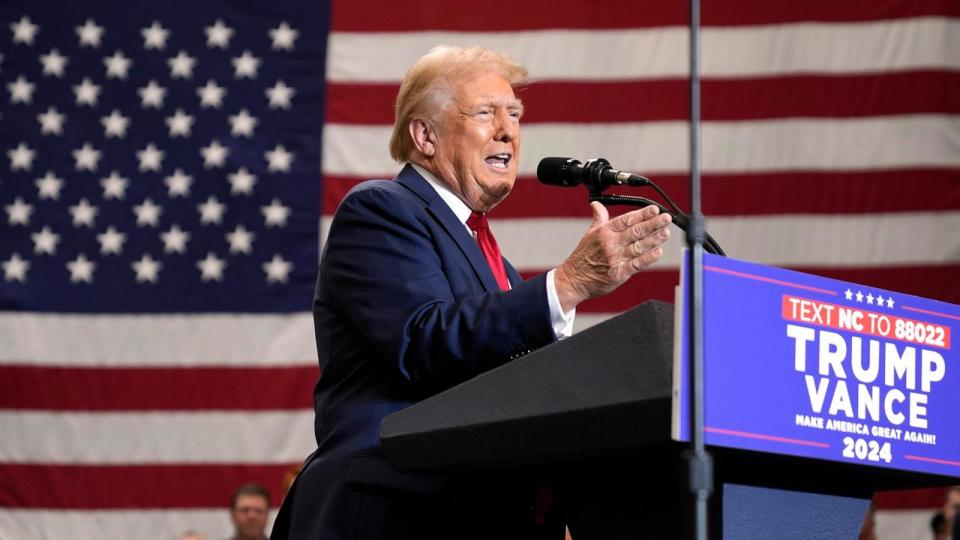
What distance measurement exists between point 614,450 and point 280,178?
5.20 m

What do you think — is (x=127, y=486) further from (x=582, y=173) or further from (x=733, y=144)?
(x=582, y=173)

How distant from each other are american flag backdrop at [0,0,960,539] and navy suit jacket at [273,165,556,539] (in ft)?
13.9

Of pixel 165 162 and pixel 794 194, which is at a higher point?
pixel 165 162

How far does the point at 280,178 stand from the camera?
654cm

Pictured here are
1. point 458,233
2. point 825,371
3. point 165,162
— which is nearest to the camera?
point 825,371

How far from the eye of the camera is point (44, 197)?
6652mm

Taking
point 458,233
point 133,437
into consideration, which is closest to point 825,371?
point 458,233

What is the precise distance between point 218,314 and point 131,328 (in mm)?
440

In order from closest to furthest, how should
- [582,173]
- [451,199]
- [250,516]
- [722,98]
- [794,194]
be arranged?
[582,173] → [451,199] → [250,516] → [794,194] → [722,98]

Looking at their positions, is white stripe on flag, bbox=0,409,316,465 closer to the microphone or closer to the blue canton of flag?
the blue canton of flag

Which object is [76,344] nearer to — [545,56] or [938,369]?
[545,56]

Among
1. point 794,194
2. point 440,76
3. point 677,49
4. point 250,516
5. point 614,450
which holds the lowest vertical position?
point 250,516

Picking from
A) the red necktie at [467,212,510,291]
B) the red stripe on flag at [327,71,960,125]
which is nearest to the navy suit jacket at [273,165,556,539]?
the red necktie at [467,212,510,291]

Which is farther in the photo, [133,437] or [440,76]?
[133,437]
